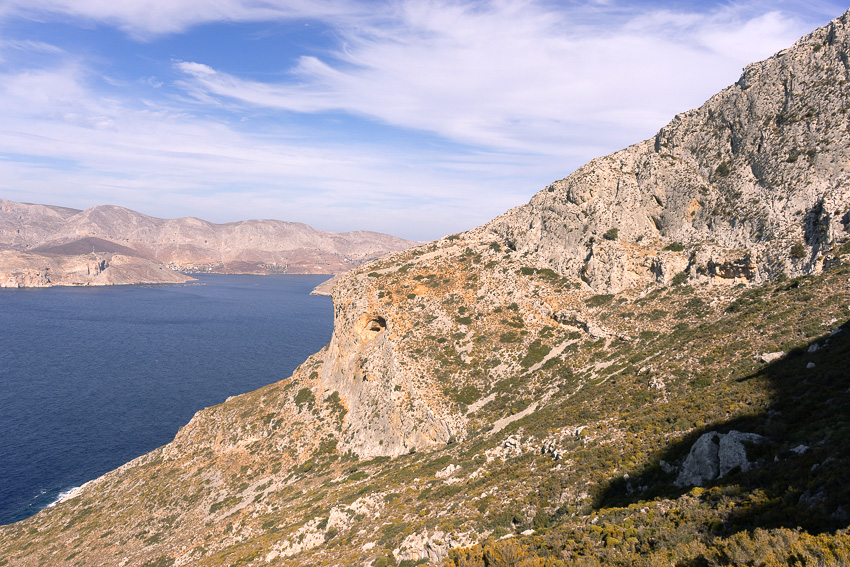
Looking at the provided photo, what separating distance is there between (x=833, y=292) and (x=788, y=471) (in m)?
31.6

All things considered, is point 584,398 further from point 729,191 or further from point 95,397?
point 95,397

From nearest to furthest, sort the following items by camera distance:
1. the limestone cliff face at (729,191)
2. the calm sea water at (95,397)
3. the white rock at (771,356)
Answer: the white rock at (771,356), the limestone cliff face at (729,191), the calm sea water at (95,397)

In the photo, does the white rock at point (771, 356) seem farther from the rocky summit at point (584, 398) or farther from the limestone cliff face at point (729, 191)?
the limestone cliff face at point (729, 191)

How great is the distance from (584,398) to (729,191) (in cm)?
4126

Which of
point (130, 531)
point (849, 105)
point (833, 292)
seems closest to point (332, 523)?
point (130, 531)

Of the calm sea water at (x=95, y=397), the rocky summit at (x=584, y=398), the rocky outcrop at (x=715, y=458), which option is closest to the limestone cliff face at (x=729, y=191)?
the rocky summit at (x=584, y=398)

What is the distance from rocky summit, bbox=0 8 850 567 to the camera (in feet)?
66.2

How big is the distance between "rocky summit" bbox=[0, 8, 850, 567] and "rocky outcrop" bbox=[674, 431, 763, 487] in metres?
0.12

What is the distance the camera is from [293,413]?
248 feet

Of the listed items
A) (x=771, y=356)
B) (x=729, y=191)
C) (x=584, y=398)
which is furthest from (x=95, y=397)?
(x=729, y=191)

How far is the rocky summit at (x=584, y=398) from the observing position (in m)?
20.2

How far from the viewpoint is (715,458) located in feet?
71.1

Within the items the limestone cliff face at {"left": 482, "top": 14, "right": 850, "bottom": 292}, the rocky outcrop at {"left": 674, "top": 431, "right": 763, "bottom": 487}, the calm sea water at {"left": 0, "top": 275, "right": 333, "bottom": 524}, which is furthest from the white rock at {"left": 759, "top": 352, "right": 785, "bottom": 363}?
the calm sea water at {"left": 0, "top": 275, "right": 333, "bottom": 524}

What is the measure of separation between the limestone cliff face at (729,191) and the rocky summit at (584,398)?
1.00 feet
